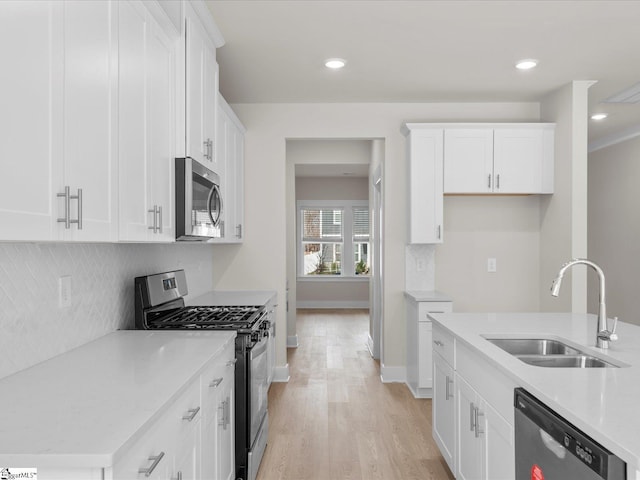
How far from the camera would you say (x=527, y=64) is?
11.7ft

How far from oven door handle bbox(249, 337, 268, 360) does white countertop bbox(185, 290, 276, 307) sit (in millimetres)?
591

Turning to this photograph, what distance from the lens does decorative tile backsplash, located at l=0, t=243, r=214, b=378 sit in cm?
165

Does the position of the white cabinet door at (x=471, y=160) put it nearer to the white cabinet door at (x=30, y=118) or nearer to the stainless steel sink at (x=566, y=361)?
the stainless steel sink at (x=566, y=361)

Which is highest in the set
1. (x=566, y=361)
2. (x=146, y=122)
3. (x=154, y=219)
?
(x=146, y=122)

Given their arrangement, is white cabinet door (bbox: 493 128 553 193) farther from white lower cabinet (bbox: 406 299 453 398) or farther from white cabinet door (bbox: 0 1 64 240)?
white cabinet door (bbox: 0 1 64 240)

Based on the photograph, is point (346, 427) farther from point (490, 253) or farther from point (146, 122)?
point (146, 122)

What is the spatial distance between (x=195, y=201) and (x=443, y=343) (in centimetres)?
153

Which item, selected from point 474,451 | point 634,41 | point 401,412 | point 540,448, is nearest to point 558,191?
point 634,41

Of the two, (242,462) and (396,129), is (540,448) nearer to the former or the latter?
(242,462)

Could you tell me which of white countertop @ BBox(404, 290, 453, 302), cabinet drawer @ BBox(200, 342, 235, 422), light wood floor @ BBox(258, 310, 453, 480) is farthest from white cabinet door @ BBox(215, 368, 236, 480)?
white countertop @ BBox(404, 290, 453, 302)

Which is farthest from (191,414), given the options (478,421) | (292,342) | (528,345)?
(292,342)

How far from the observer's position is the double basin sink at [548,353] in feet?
6.68

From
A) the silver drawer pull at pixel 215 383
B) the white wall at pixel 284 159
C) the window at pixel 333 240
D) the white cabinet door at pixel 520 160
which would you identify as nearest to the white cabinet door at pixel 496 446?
the silver drawer pull at pixel 215 383

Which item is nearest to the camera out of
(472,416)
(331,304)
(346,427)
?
(472,416)
